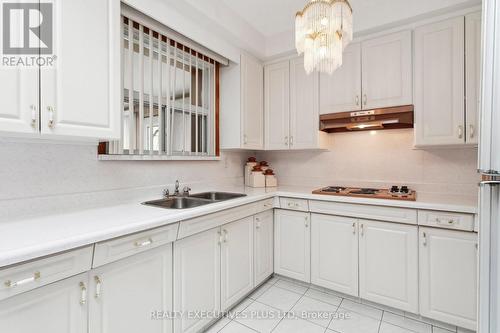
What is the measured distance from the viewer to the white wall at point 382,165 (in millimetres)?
2227

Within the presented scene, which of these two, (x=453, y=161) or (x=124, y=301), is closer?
(x=124, y=301)

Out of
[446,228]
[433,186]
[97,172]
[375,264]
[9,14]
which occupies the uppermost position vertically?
[9,14]

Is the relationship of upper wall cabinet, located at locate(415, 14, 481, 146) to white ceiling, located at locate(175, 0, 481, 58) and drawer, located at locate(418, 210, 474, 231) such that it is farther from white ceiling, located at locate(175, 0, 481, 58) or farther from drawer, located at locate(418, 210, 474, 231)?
drawer, located at locate(418, 210, 474, 231)

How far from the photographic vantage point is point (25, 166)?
140 cm

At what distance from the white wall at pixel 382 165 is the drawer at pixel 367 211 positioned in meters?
0.64

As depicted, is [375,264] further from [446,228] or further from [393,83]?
[393,83]

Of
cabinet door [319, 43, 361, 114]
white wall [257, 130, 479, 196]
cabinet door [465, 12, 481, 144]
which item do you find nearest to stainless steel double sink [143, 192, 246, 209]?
white wall [257, 130, 479, 196]

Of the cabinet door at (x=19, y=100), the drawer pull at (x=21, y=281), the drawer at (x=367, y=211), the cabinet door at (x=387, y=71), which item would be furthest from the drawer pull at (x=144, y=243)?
the cabinet door at (x=387, y=71)

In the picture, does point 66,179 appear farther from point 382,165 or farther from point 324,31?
point 382,165

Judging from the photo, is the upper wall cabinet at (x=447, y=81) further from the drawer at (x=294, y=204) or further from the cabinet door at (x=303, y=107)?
the drawer at (x=294, y=204)

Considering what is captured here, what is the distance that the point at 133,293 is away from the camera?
1313mm

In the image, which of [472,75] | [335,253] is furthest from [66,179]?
[472,75]

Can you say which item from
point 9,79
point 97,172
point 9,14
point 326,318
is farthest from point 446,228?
point 9,14

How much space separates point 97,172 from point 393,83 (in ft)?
8.25
